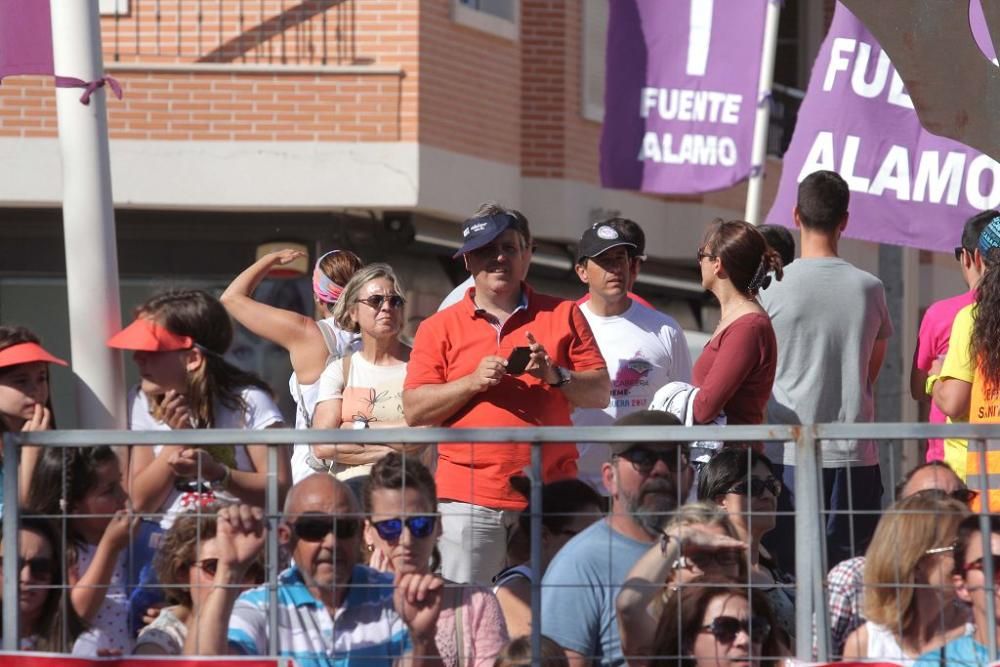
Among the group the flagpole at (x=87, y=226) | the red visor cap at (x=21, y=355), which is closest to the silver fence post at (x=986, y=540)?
the red visor cap at (x=21, y=355)

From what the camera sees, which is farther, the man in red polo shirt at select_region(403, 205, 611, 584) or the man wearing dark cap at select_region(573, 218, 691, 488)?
the man wearing dark cap at select_region(573, 218, 691, 488)

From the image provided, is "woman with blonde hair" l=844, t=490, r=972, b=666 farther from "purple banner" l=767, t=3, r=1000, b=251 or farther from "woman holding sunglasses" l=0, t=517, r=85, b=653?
"purple banner" l=767, t=3, r=1000, b=251

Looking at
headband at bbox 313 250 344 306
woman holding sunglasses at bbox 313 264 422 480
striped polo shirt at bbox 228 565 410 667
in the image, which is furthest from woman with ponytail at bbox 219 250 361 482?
striped polo shirt at bbox 228 565 410 667

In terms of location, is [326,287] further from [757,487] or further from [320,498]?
[320,498]

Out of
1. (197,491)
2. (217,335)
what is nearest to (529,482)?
(197,491)

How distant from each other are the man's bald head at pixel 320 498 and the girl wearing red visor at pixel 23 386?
1.19 metres

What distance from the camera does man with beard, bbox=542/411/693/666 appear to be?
418 centimetres

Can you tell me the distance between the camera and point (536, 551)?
425 centimetres

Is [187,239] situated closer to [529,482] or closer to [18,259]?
[18,259]

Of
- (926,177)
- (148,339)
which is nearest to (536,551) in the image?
(148,339)

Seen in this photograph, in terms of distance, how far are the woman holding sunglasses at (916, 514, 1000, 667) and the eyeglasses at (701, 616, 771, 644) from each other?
0.36 meters

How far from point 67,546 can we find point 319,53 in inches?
492

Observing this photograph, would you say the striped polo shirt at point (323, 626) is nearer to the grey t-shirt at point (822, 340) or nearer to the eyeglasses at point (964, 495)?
the eyeglasses at point (964, 495)

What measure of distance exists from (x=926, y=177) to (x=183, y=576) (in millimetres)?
5395
